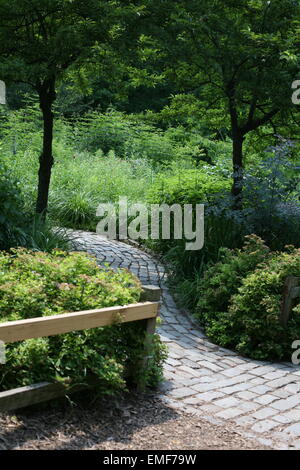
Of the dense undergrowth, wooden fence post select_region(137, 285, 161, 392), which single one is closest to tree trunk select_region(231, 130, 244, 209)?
the dense undergrowth

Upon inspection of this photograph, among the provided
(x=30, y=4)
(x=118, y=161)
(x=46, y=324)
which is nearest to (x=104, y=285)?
(x=46, y=324)

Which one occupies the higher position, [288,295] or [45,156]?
[45,156]

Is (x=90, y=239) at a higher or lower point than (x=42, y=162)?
lower

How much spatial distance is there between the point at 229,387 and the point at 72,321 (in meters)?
1.77

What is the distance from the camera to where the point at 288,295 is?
527 cm

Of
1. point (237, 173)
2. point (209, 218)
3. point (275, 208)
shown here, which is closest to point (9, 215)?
point (209, 218)

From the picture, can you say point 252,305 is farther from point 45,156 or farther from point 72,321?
point 45,156

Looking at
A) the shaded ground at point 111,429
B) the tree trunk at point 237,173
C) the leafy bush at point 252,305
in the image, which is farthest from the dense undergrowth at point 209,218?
the shaded ground at point 111,429

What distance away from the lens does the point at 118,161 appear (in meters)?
14.0

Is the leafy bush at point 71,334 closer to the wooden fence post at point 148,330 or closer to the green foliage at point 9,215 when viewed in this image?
the wooden fence post at point 148,330

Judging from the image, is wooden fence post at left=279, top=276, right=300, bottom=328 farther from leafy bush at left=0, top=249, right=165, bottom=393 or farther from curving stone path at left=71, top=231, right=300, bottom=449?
leafy bush at left=0, top=249, right=165, bottom=393

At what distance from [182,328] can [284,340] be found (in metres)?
1.13

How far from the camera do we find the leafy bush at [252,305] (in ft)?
17.1
